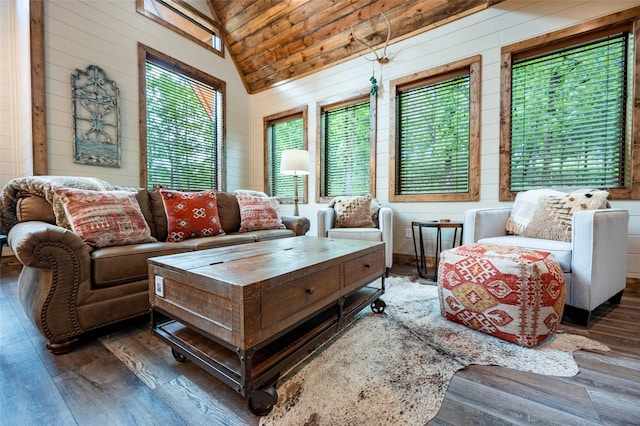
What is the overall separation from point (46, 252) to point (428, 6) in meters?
3.93

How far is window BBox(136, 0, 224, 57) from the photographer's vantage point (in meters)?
3.55

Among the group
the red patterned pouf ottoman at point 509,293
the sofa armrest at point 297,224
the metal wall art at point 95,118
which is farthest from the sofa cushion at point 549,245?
the metal wall art at point 95,118

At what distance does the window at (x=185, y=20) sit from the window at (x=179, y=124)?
0.46 m

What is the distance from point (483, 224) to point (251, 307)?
7.05 feet

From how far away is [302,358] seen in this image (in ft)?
4.30

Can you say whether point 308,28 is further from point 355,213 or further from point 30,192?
point 30,192

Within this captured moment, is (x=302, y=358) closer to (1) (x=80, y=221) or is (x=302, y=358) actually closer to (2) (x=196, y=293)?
(2) (x=196, y=293)

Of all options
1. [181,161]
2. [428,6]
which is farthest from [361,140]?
[181,161]

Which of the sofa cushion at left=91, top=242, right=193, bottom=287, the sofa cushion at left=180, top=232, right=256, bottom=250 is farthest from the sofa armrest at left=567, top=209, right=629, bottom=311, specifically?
the sofa cushion at left=91, top=242, right=193, bottom=287

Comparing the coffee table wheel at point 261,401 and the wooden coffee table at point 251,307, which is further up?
the wooden coffee table at point 251,307

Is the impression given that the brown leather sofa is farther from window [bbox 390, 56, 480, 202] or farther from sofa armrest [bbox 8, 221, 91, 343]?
window [bbox 390, 56, 480, 202]

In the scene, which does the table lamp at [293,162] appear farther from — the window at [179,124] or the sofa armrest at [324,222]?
the window at [179,124]

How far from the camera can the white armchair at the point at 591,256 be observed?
163 cm

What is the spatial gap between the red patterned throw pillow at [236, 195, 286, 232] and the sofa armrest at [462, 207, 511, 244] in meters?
1.83
